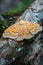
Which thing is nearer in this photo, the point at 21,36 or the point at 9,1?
the point at 21,36

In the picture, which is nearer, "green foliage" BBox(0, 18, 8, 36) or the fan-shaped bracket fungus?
the fan-shaped bracket fungus

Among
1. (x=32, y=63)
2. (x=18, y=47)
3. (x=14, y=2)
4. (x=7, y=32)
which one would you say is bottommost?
(x=32, y=63)

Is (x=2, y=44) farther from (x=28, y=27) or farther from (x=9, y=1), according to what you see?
(x=9, y=1)

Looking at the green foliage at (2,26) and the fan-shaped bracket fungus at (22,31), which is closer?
the fan-shaped bracket fungus at (22,31)

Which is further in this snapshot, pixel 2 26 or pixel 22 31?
pixel 2 26

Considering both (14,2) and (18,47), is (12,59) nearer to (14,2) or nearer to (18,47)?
(18,47)

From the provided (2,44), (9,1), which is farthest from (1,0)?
(2,44)

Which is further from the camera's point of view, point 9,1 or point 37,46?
point 9,1

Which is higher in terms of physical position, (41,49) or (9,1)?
(9,1)

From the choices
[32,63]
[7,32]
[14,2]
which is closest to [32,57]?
[32,63]
